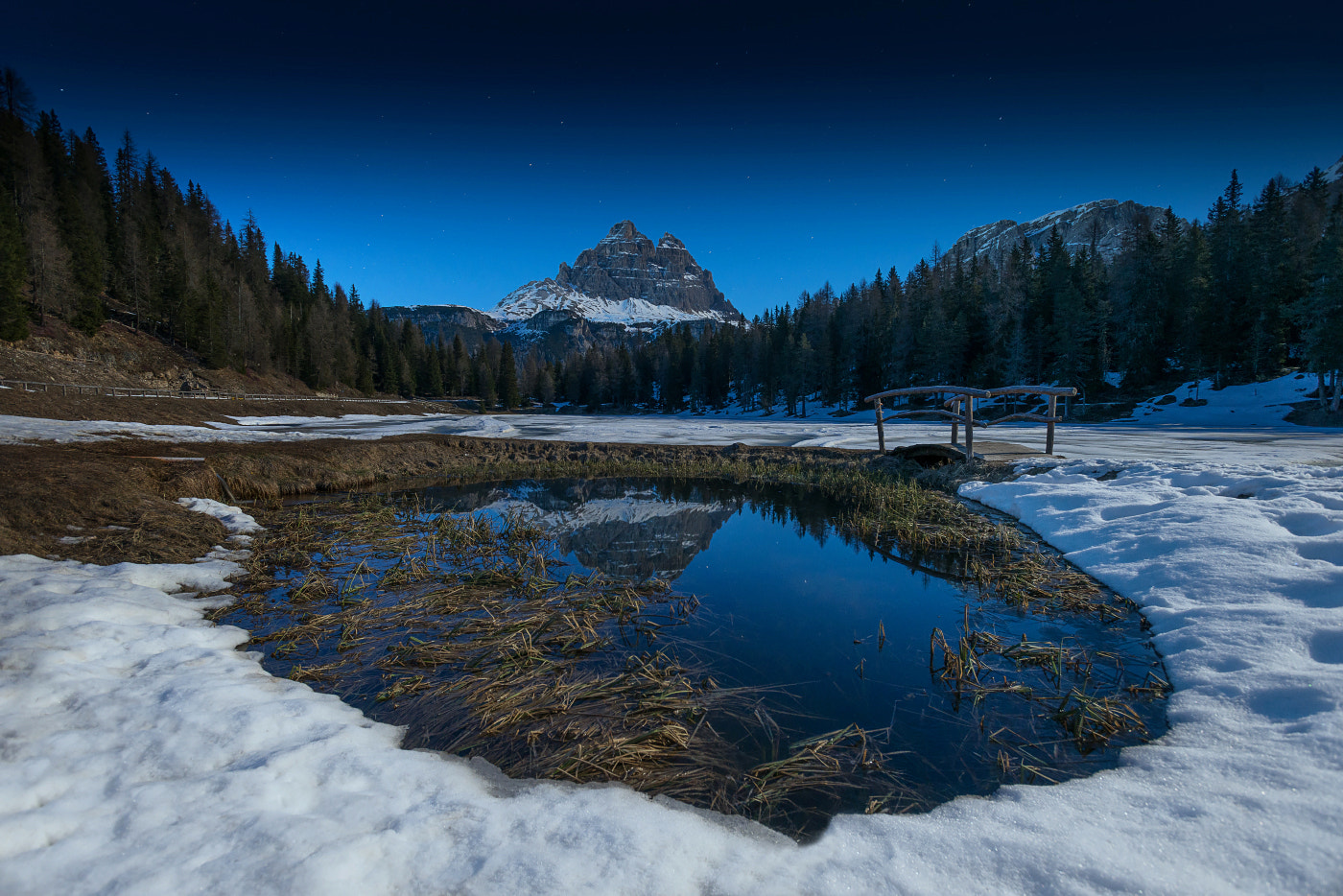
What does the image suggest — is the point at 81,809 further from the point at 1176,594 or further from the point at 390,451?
the point at 390,451

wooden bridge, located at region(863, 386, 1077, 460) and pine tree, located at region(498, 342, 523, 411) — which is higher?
pine tree, located at region(498, 342, 523, 411)

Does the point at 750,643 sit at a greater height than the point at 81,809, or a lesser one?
lesser

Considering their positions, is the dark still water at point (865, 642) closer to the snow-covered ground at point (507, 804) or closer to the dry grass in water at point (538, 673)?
the dry grass in water at point (538, 673)

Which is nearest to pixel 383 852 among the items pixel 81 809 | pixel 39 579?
pixel 81 809

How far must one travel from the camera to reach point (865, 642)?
5.82m

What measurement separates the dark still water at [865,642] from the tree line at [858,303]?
132 feet

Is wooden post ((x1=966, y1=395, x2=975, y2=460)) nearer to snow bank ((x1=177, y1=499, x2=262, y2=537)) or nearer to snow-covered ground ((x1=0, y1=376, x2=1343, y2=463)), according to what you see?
snow-covered ground ((x1=0, y1=376, x2=1343, y2=463))

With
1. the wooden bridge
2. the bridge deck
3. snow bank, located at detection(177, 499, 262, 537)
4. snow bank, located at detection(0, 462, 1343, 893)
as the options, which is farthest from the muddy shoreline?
snow bank, located at detection(0, 462, 1343, 893)

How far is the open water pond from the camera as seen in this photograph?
3666mm

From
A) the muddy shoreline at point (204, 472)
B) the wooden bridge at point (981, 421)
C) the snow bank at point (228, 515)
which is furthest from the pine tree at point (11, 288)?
the wooden bridge at point (981, 421)

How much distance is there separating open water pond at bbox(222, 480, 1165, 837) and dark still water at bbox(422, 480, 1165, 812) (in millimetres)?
26

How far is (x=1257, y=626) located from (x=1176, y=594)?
1133mm

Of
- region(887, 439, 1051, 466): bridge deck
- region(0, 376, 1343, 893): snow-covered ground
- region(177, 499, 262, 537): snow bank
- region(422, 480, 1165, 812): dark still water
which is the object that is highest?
region(887, 439, 1051, 466): bridge deck

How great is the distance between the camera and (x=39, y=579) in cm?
539
